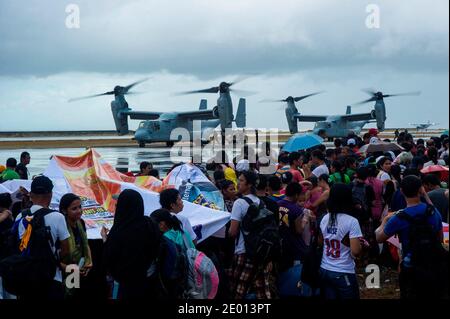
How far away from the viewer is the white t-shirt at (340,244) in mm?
4961

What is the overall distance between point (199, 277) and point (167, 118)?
45.9 metres

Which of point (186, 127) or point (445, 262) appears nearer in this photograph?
point (445, 262)

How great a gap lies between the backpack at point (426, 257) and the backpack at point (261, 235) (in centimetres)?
127

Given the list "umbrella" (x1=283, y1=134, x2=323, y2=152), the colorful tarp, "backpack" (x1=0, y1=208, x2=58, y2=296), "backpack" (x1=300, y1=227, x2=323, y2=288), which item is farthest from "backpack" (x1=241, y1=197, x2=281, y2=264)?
"umbrella" (x1=283, y1=134, x2=323, y2=152)

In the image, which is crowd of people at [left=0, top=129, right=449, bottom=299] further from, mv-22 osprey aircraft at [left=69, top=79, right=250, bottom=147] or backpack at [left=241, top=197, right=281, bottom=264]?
mv-22 osprey aircraft at [left=69, top=79, right=250, bottom=147]

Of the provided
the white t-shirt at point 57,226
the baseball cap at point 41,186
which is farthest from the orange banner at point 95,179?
the white t-shirt at point 57,226

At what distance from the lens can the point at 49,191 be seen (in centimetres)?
504

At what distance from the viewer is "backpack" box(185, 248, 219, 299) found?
4.98m

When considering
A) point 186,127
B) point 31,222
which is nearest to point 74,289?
point 31,222

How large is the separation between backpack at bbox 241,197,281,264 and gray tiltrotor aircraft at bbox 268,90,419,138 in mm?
41845

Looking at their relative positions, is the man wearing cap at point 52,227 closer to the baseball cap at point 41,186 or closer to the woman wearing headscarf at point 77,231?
the baseball cap at point 41,186
